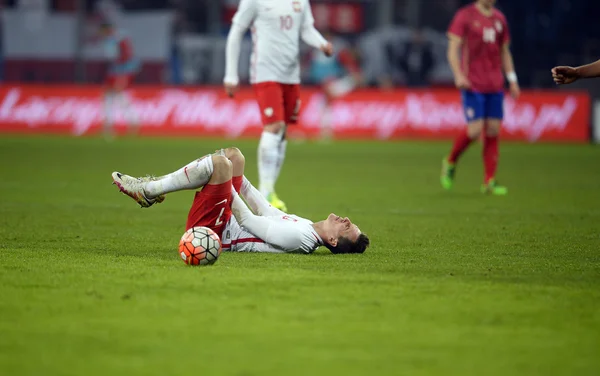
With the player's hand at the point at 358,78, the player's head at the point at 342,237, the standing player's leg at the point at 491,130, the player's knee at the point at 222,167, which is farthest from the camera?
the player's hand at the point at 358,78

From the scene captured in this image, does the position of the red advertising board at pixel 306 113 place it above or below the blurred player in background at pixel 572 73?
below

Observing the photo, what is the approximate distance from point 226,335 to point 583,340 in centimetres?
160

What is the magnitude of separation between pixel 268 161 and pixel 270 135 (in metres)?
0.31

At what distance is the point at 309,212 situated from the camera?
1147 centimetres

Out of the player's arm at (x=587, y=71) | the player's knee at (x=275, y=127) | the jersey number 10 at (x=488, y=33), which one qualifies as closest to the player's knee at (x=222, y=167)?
the player's arm at (x=587, y=71)

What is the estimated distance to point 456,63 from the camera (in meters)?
13.5

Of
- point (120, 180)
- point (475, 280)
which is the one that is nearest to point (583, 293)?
point (475, 280)

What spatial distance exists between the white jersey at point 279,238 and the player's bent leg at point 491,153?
6290 mm

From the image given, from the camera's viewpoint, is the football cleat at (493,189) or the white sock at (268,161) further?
the football cleat at (493,189)

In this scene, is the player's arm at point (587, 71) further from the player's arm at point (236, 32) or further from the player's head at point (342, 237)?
the player's arm at point (236, 32)

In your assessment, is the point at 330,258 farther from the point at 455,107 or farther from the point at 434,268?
the point at 455,107

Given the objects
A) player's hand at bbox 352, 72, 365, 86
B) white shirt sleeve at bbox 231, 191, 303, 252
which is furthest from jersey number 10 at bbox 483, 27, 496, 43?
player's hand at bbox 352, 72, 365, 86

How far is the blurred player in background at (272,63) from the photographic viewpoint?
1175cm

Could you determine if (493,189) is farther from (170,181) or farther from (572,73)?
(170,181)
